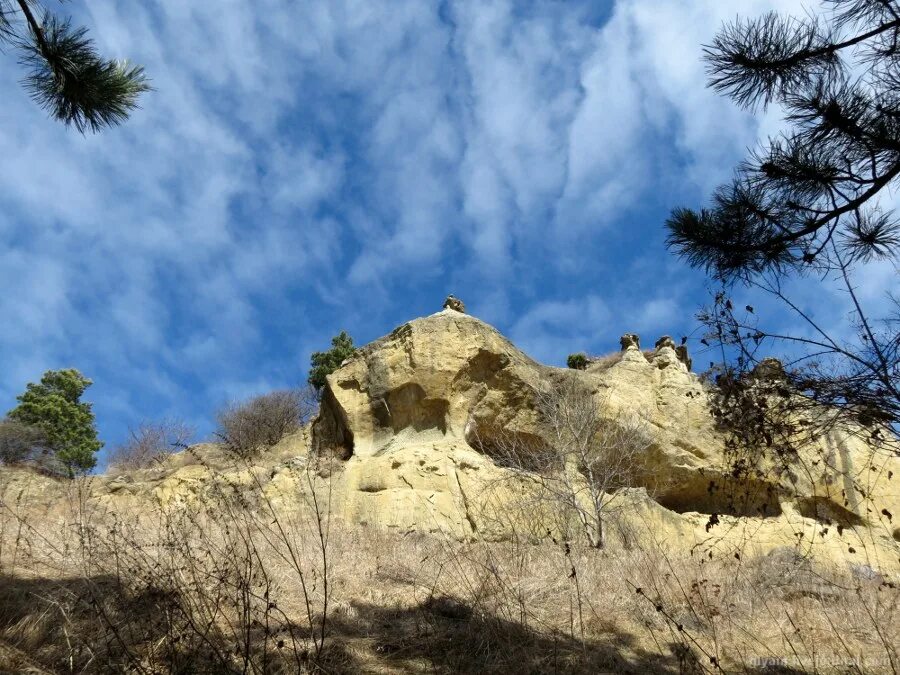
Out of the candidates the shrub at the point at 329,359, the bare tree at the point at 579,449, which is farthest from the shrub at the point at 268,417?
the bare tree at the point at 579,449

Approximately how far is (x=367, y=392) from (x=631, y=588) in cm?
1066

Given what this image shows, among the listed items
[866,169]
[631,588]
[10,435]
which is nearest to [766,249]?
[866,169]

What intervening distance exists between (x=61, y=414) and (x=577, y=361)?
22.7m

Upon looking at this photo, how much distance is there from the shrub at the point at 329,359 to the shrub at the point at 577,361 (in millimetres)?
9940

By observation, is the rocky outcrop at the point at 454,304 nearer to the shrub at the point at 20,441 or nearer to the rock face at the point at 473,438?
the rock face at the point at 473,438

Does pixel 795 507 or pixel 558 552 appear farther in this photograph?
pixel 795 507

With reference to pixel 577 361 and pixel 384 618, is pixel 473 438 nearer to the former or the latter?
pixel 384 618

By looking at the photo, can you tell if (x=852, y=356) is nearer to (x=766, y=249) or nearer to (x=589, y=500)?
(x=766, y=249)

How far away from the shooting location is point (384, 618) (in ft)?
17.7

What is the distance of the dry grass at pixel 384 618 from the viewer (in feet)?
12.2

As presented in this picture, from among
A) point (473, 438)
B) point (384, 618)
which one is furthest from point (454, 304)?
point (384, 618)

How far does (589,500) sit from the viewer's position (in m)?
14.7

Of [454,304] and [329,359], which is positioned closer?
[454,304]

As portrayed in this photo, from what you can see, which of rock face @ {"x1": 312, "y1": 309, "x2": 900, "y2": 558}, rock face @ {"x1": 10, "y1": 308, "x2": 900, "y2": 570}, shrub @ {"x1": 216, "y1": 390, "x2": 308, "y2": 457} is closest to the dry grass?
rock face @ {"x1": 10, "y1": 308, "x2": 900, "y2": 570}
